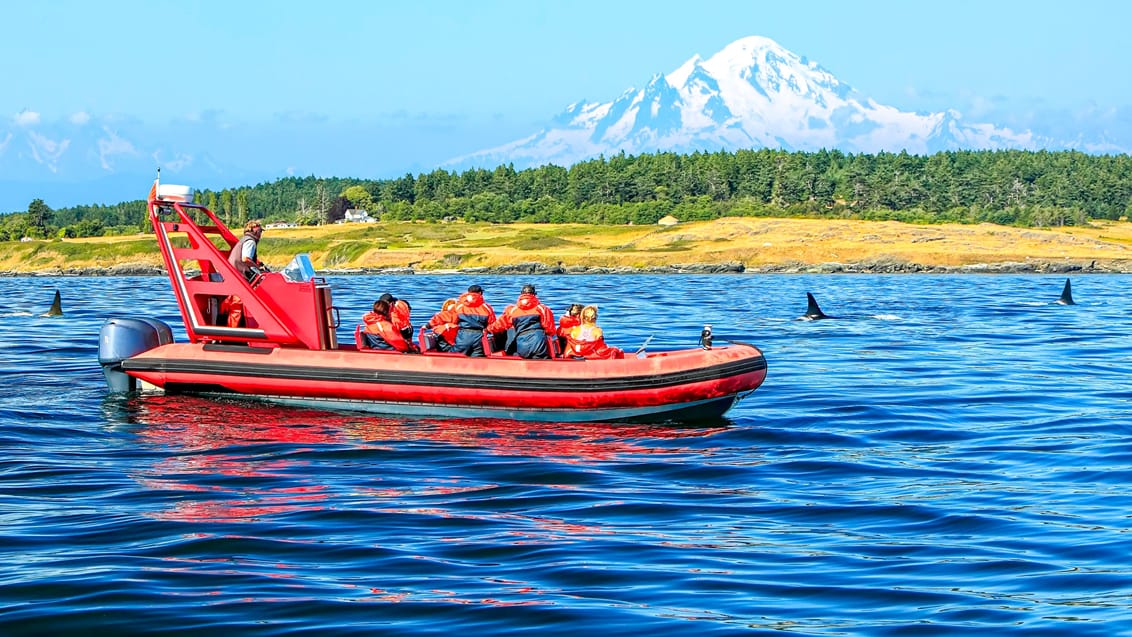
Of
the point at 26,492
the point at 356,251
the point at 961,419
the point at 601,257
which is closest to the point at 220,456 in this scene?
the point at 26,492

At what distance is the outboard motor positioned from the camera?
68.2 ft

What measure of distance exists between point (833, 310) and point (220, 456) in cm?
3427

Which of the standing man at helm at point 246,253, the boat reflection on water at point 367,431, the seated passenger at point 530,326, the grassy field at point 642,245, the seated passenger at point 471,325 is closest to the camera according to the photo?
the boat reflection on water at point 367,431

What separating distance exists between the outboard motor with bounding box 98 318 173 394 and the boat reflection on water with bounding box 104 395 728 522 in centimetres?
38

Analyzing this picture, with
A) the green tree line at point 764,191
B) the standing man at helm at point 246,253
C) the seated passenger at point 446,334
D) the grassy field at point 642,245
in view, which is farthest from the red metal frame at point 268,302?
the green tree line at point 764,191

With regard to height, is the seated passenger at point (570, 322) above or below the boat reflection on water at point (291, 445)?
above

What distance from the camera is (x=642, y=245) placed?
115 m

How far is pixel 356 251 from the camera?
387 ft

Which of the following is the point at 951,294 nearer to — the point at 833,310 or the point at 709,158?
the point at 833,310

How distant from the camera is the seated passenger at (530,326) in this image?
62.2ft

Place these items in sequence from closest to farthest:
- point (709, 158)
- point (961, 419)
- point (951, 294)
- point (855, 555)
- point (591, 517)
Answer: point (855, 555) < point (591, 517) < point (961, 419) < point (951, 294) < point (709, 158)

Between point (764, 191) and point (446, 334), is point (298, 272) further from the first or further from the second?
point (764, 191)

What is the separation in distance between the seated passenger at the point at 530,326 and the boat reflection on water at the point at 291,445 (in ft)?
3.53

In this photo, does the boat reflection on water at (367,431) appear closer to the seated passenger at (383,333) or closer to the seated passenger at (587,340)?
the seated passenger at (587,340)
